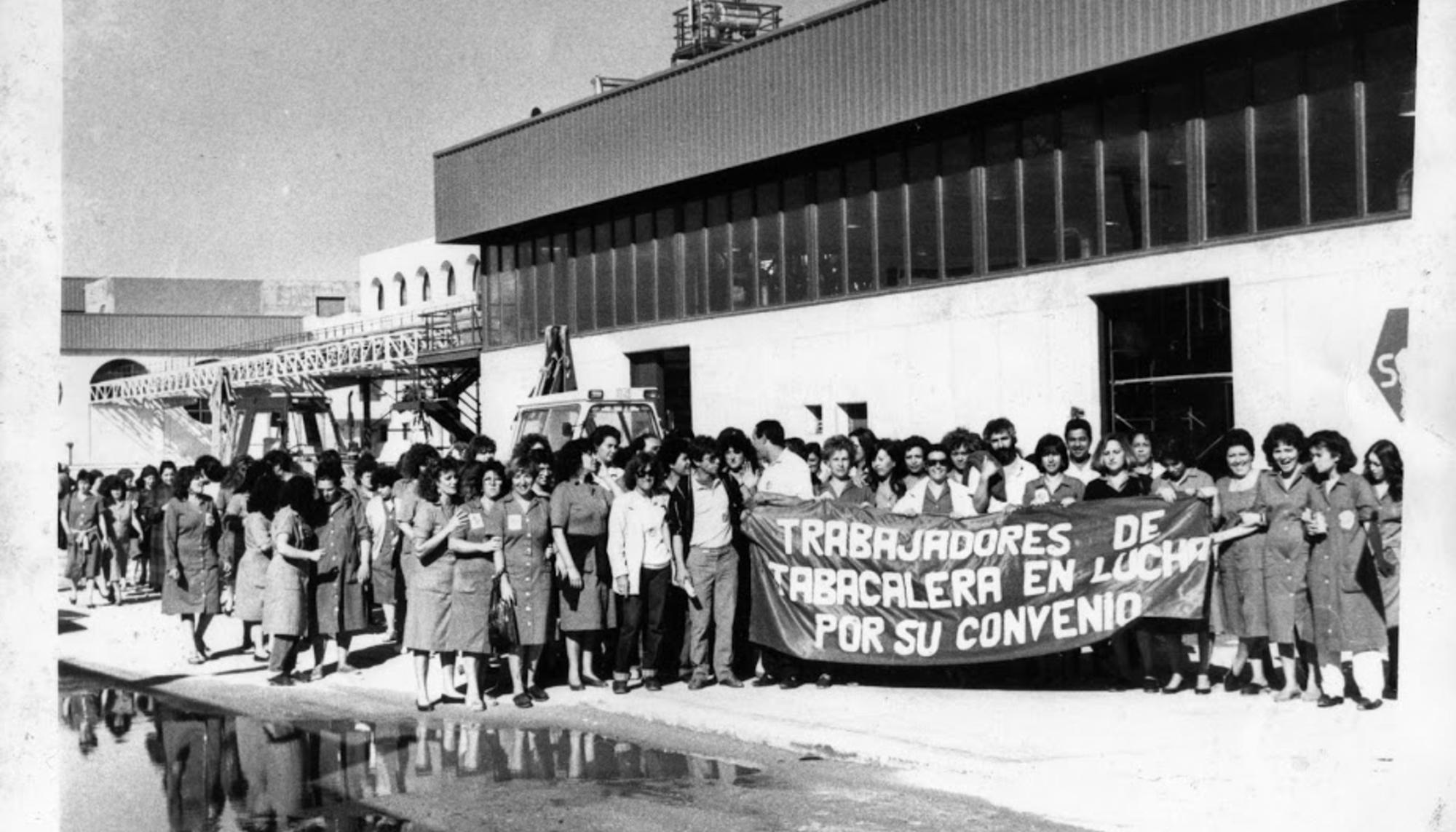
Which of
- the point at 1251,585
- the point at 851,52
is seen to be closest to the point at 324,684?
the point at 1251,585

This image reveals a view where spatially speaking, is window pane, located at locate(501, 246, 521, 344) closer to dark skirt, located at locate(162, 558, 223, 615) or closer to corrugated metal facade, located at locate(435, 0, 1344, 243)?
corrugated metal facade, located at locate(435, 0, 1344, 243)

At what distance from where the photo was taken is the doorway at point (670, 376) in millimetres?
27984

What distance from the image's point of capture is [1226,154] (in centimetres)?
1739

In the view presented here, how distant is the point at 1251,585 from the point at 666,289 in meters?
18.6

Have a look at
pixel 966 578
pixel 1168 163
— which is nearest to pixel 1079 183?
pixel 1168 163

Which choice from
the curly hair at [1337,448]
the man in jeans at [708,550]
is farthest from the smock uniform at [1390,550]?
the man in jeans at [708,550]

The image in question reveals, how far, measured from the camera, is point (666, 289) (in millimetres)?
27969

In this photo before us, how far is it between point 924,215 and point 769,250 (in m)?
3.96

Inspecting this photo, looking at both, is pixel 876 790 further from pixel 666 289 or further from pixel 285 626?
pixel 666 289

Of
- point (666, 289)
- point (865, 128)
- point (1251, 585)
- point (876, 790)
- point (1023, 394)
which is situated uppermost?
point (865, 128)

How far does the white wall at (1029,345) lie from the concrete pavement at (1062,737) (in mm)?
2793

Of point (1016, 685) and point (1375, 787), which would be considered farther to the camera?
point (1016, 685)

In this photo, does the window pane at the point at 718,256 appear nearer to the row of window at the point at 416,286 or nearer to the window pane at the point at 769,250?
the window pane at the point at 769,250

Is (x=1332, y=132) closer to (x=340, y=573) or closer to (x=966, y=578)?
(x=966, y=578)
